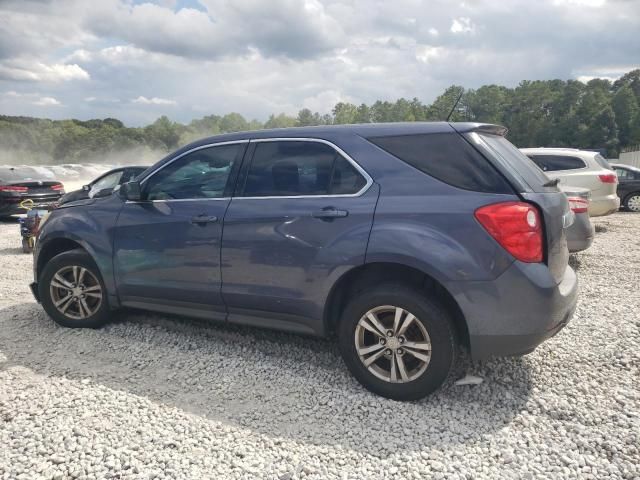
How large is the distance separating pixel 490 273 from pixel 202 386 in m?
2.09

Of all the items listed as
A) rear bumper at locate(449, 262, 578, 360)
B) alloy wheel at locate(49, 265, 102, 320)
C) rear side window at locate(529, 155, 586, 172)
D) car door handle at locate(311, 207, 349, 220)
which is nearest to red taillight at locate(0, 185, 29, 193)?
alloy wheel at locate(49, 265, 102, 320)

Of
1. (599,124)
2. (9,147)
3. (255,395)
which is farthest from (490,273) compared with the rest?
(9,147)

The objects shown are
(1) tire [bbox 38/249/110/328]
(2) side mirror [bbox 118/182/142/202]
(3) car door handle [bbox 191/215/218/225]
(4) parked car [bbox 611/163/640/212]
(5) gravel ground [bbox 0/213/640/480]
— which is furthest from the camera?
(4) parked car [bbox 611/163/640/212]

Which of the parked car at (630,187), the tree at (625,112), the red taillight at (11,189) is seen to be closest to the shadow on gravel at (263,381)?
the red taillight at (11,189)

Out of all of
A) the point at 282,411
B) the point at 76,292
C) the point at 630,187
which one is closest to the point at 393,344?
the point at 282,411

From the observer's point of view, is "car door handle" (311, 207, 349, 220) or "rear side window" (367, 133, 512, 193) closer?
"rear side window" (367, 133, 512, 193)

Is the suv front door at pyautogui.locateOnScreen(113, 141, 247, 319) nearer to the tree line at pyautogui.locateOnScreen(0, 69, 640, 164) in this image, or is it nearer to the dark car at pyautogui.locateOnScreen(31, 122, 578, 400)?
the dark car at pyautogui.locateOnScreen(31, 122, 578, 400)

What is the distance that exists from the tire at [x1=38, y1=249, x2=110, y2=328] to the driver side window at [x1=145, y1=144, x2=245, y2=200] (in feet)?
3.15

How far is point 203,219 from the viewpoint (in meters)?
3.70

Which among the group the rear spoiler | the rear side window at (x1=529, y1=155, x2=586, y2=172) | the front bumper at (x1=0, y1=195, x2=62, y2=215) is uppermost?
the rear spoiler

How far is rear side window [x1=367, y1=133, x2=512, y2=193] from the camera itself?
292 cm

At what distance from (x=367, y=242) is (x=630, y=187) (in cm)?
1389

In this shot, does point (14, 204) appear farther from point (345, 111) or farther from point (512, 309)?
point (345, 111)

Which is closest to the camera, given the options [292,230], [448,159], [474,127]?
[448,159]
